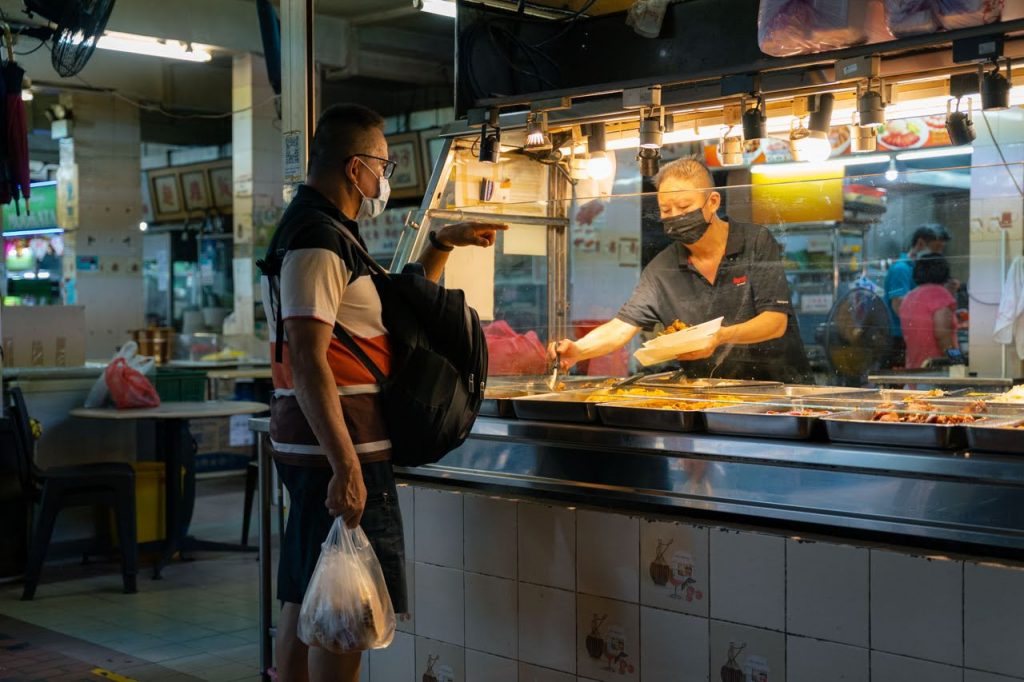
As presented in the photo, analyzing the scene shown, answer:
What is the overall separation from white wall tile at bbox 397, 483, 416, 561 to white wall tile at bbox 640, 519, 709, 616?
90 cm

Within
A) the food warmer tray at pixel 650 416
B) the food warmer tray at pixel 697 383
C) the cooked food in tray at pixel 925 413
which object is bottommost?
the food warmer tray at pixel 650 416

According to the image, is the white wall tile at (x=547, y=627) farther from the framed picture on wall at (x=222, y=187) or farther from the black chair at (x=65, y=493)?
the framed picture on wall at (x=222, y=187)

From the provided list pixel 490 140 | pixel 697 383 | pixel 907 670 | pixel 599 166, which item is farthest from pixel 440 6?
pixel 907 670

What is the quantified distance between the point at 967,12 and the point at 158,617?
463 centimetres

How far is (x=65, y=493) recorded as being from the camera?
6.11 metres

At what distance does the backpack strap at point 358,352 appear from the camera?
2.88 meters

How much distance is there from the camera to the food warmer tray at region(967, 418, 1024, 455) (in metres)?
2.44

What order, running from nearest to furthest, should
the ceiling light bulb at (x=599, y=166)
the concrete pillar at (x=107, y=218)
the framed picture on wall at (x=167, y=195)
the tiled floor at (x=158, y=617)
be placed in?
the ceiling light bulb at (x=599, y=166)
the tiled floor at (x=158, y=617)
the concrete pillar at (x=107, y=218)
the framed picture on wall at (x=167, y=195)

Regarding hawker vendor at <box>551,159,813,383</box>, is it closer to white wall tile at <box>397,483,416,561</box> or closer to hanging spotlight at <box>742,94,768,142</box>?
hanging spotlight at <box>742,94,768,142</box>

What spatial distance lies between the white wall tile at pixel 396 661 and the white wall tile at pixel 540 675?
1.51 feet

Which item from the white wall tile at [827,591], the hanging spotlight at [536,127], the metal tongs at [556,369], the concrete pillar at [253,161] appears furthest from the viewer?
the concrete pillar at [253,161]

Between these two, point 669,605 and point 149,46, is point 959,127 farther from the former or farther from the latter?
point 149,46


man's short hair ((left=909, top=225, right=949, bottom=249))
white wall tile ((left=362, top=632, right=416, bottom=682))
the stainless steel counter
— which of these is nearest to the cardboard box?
white wall tile ((left=362, top=632, right=416, bottom=682))

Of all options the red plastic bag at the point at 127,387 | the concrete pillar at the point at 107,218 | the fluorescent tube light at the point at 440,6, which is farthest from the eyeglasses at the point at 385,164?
the concrete pillar at the point at 107,218
